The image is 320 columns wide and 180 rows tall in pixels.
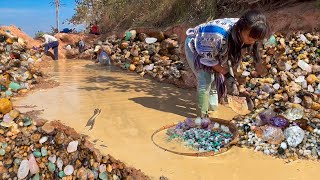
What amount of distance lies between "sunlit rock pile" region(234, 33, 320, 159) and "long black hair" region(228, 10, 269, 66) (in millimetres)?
739

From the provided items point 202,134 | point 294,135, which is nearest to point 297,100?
point 294,135

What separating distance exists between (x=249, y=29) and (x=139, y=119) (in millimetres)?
1581

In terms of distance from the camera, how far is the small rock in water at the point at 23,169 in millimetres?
3055

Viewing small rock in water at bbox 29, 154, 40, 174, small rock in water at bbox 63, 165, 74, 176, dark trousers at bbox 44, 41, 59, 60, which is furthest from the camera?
dark trousers at bbox 44, 41, 59, 60

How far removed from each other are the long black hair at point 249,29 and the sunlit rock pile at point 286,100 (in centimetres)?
74

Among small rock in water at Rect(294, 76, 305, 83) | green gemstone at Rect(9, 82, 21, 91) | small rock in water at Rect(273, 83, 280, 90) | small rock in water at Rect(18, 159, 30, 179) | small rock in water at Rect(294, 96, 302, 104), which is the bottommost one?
small rock in water at Rect(18, 159, 30, 179)

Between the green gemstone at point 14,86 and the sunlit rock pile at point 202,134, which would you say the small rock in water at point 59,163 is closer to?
the sunlit rock pile at point 202,134

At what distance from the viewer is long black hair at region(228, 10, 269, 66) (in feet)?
8.46

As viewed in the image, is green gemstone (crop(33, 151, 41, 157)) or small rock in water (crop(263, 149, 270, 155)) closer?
small rock in water (crop(263, 149, 270, 155))

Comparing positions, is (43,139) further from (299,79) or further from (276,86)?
(299,79)

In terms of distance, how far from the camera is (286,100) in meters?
3.93

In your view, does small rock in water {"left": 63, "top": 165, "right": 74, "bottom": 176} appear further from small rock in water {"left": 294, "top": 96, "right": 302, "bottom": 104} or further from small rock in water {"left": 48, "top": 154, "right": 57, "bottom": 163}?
small rock in water {"left": 294, "top": 96, "right": 302, "bottom": 104}

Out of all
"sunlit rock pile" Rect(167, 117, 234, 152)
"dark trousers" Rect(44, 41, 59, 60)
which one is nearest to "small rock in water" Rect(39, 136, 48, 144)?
"sunlit rock pile" Rect(167, 117, 234, 152)

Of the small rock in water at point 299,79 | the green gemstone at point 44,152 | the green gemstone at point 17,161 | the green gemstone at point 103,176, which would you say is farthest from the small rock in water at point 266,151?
the green gemstone at point 17,161
